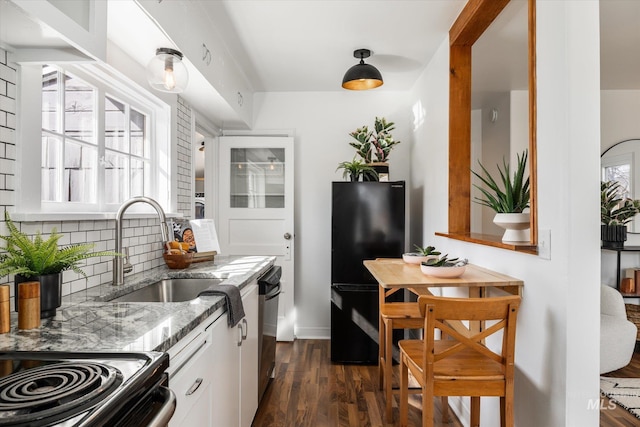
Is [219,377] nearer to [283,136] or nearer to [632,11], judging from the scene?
[283,136]

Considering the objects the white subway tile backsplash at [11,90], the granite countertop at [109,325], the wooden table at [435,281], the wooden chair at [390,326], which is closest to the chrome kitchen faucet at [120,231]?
the granite countertop at [109,325]

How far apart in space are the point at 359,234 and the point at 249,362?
158 centimetres

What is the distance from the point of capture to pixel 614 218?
137 inches

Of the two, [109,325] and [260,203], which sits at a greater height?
[260,203]

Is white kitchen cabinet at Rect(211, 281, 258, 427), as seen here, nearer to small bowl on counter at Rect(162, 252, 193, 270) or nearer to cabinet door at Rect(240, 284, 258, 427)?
cabinet door at Rect(240, 284, 258, 427)

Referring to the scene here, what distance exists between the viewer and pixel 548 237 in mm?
1515

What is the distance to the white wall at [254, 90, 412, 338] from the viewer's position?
398 centimetres

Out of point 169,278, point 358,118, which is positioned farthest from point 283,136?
point 169,278

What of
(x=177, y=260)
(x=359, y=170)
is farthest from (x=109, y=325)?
(x=359, y=170)

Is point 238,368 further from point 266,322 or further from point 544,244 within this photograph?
point 544,244

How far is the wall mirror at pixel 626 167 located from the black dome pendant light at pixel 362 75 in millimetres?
2642

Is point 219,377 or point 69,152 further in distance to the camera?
point 69,152

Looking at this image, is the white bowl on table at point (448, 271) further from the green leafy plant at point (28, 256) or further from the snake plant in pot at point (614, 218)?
the snake plant in pot at point (614, 218)

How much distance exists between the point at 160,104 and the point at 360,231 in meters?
1.85
